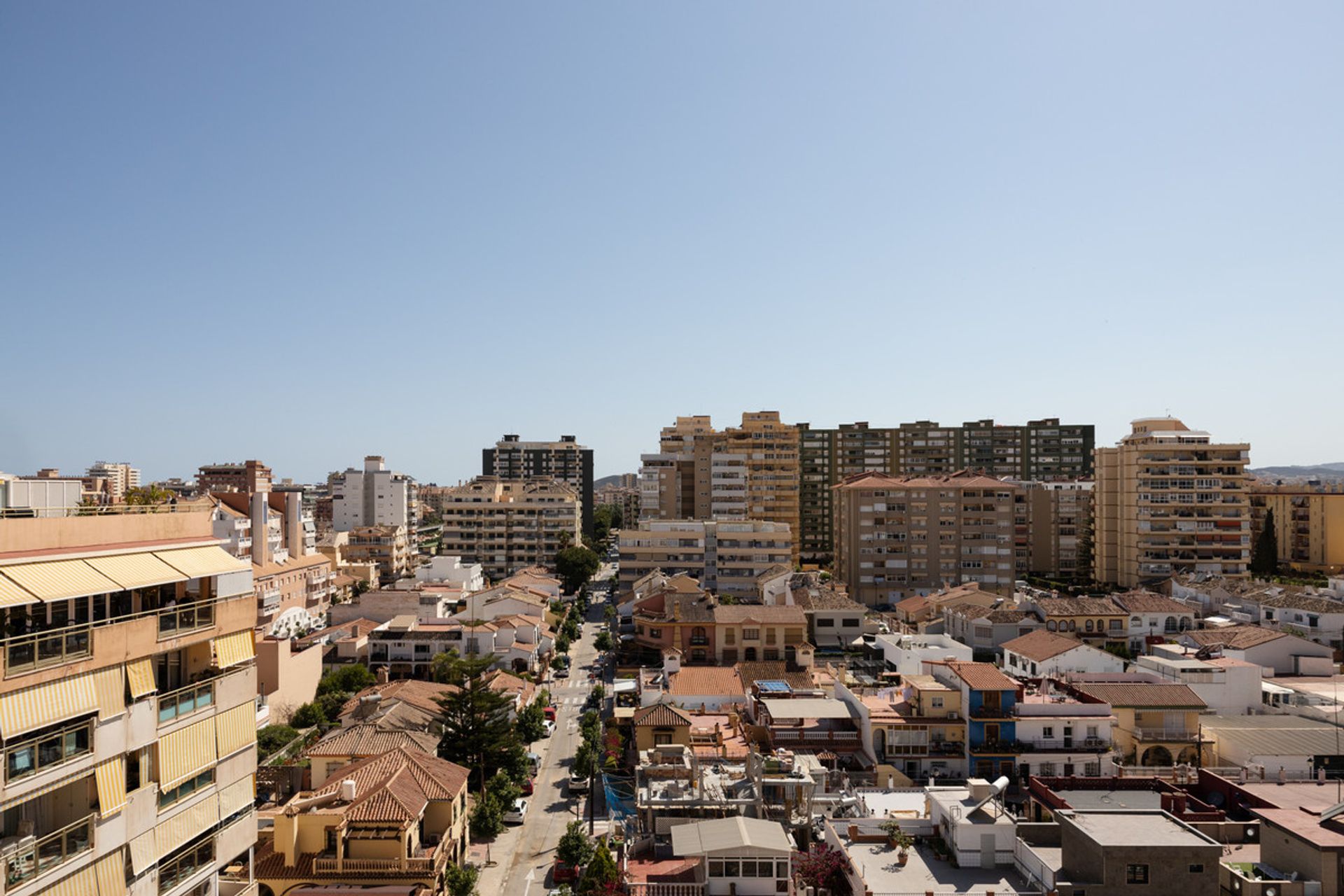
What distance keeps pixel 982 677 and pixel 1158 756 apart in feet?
28.2

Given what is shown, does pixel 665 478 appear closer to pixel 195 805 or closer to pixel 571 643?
pixel 571 643

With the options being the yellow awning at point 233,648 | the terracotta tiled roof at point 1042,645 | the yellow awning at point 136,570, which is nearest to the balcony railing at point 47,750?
the yellow awning at point 136,570

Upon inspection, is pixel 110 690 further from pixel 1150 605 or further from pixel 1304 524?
pixel 1304 524

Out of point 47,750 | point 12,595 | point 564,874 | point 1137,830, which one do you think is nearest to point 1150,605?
point 1137,830

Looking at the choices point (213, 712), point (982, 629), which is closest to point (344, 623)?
point (982, 629)

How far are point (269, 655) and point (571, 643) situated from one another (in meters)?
26.9

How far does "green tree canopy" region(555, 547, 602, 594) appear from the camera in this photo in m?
83.8

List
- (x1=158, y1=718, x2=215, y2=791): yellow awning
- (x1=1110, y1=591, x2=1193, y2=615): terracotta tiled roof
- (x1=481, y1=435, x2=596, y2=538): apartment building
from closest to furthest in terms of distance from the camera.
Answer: (x1=158, y1=718, x2=215, y2=791): yellow awning
(x1=1110, y1=591, x2=1193, y2=615): terracotta tiled roof
(x1=481, y1=435, x2=596, y2=538): apartment building

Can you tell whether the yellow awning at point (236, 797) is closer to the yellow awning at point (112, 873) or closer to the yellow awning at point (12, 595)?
the yellow awning at point (112, 873)

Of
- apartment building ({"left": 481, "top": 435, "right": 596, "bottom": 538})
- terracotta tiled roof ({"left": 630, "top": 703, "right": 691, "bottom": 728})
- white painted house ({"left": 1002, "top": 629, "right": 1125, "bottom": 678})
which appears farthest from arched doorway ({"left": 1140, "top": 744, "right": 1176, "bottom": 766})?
apartment building ({"left": 481, "top": 435, "right": 596, "bottom": 538})

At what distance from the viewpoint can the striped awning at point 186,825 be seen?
1209 centimetres

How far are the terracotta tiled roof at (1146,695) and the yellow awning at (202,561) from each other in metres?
34.3

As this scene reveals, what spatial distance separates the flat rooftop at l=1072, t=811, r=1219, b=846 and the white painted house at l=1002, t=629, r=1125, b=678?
66.2 ft

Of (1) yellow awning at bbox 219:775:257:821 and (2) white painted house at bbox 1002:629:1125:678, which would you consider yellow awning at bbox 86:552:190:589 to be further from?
(2) white painted house at bbox 1002:629:1125:678
